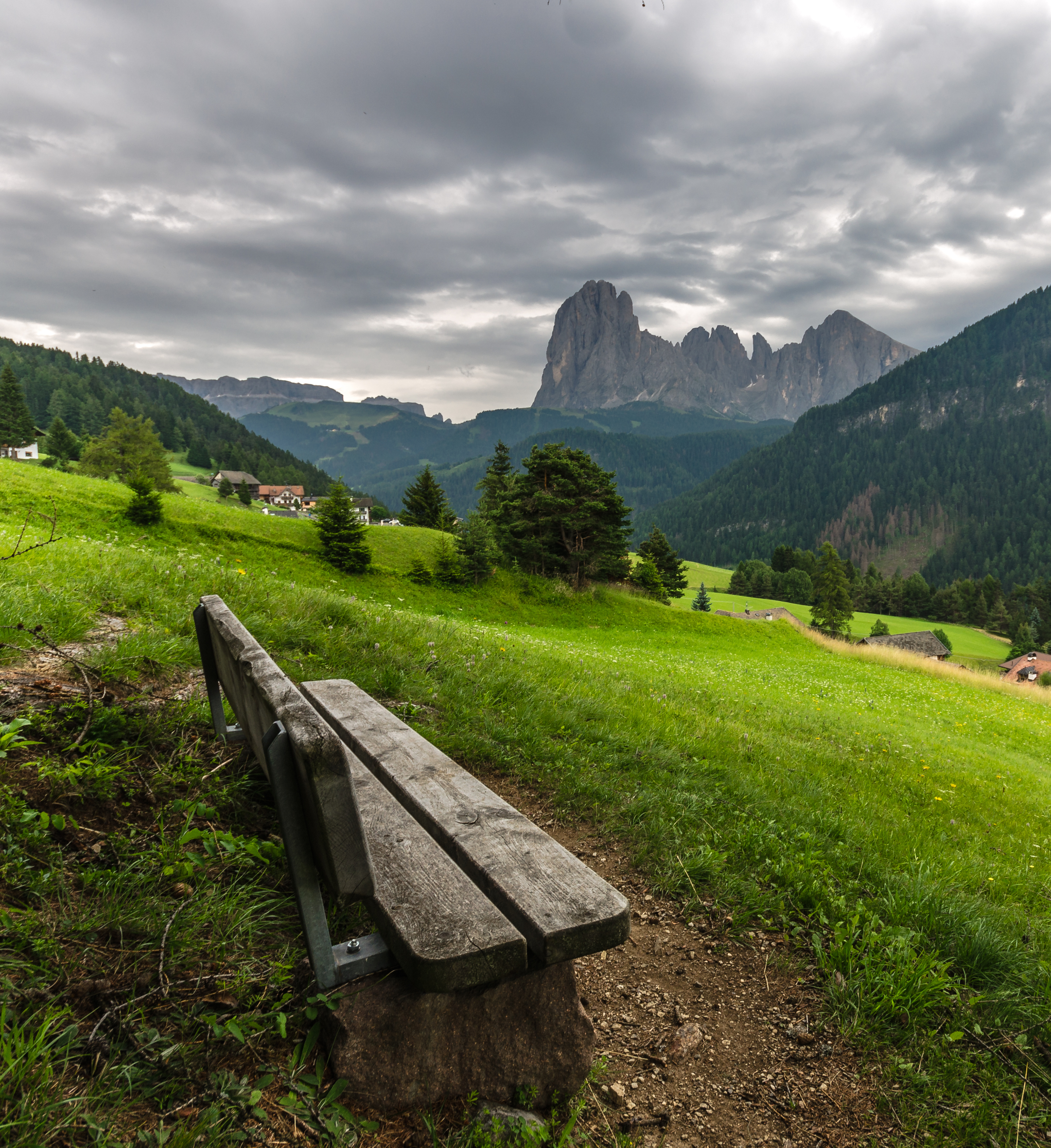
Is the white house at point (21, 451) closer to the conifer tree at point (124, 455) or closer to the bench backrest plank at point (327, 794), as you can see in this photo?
the conifer tree at point (124, 455)

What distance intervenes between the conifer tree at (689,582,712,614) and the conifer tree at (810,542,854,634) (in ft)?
50.6

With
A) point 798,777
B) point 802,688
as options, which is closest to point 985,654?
point 802,688

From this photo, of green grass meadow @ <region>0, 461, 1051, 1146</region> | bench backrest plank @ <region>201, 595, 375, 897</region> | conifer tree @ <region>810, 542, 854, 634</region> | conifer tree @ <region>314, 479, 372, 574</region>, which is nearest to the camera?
bench backrest plank @ <region>201, 595, 375, 897</region>

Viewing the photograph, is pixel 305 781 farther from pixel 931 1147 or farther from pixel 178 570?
pixel 178 570

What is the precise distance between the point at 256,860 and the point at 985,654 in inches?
4799

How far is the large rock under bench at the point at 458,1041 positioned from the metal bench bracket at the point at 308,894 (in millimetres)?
78

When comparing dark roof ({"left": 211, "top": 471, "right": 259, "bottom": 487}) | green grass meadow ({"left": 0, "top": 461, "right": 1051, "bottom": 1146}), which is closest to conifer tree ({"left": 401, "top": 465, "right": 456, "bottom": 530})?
green grass meadow ({"left": 0, "top": 461, "right": 1051, "bottom": 1146})

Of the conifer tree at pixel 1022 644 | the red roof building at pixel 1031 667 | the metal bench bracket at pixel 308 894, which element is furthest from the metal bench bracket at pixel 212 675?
the conifer tree at pixel 1022 644

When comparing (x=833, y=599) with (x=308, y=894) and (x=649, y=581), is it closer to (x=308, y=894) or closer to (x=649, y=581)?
(x=649, y=581)

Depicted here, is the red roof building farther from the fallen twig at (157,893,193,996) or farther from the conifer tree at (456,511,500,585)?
the fallen twig at (157,893,193,996)

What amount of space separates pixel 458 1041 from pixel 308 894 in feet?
2.39

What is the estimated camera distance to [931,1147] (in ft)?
6.88

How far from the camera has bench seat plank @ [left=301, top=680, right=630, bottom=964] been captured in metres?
1.97

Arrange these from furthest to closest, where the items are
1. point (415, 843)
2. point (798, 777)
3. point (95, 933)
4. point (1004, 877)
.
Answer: point (798, 777) < point (1004, 877) < point (415, 843) < point (95, 933)
